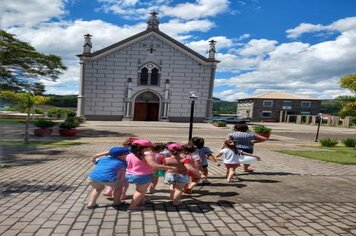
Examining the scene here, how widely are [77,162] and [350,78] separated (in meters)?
12.3

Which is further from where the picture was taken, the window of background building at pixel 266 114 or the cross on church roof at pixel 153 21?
the window of background building at pixel 266 114

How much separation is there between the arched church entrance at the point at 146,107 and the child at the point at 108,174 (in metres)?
32.0

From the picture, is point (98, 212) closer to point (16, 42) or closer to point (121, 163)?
point (121, 163)

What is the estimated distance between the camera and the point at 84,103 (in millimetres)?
35906

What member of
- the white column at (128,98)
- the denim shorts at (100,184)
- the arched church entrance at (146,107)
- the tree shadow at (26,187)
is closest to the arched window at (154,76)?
the arched church entrance at (146,107)

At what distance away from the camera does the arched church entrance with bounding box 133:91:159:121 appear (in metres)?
37.6

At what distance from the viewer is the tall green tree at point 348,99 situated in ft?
48.4

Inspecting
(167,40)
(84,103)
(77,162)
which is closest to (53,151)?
(77,162)

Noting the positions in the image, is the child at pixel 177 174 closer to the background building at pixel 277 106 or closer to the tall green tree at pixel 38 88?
the tall green tree at pixel 38 88

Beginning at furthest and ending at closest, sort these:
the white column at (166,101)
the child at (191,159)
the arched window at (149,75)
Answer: the white column at (166,101) → the arched window at (149,75) → the child at (191,159)

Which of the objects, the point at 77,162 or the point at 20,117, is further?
the point at 20,117

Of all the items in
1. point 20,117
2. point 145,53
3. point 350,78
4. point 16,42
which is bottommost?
point 20,117

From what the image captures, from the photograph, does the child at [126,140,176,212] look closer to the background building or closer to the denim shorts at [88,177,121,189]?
the denim shorts at [88,177,121,189]

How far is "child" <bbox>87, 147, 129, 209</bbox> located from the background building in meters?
61.2
